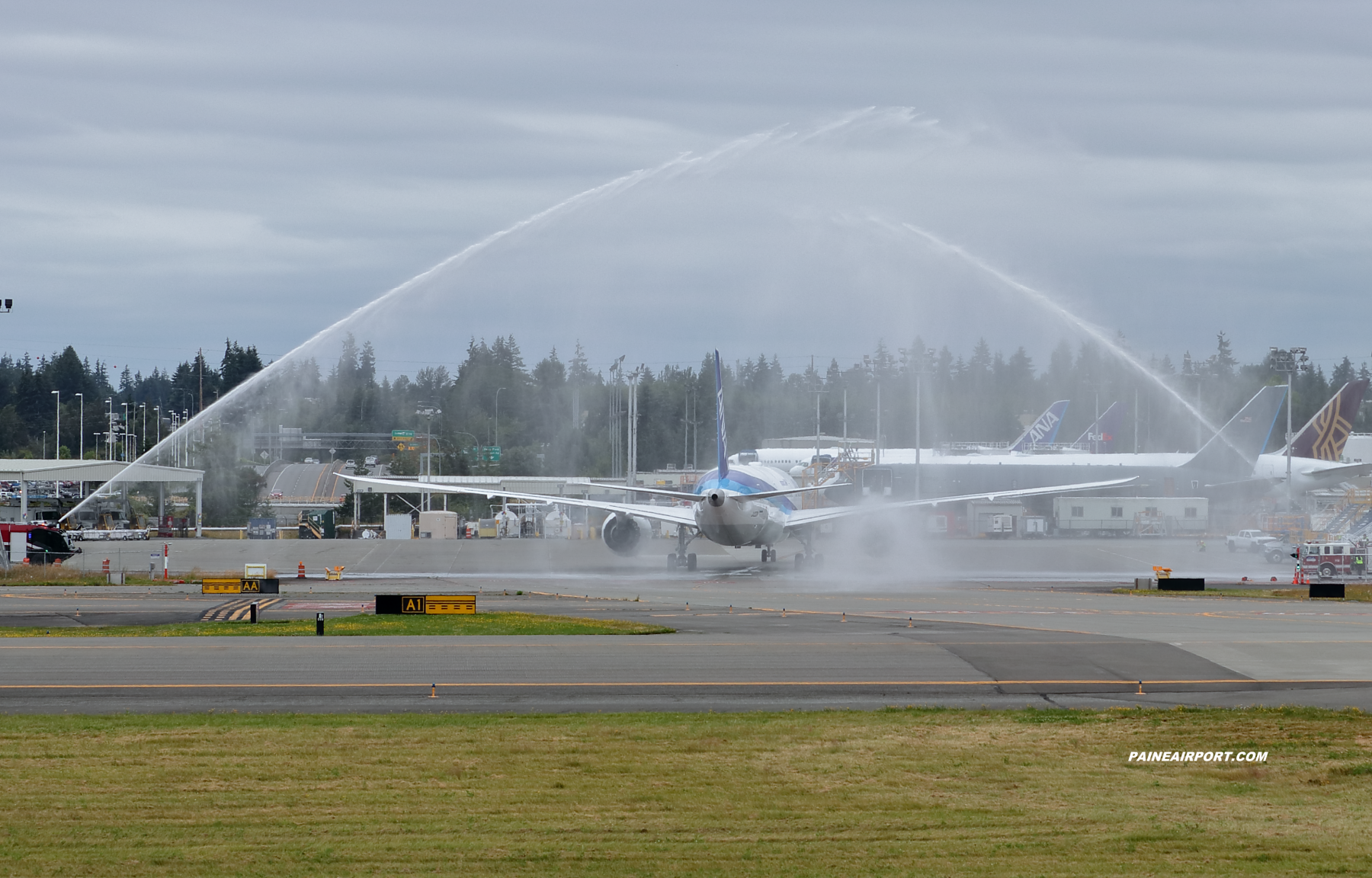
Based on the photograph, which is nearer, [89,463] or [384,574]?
[384,574]

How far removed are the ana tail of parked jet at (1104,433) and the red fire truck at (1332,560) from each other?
64858 mm

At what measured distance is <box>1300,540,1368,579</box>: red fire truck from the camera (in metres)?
63.7

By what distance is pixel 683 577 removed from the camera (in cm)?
6512

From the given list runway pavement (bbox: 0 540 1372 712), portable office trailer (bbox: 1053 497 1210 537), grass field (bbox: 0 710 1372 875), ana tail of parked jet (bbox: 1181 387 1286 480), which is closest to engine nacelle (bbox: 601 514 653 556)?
runway pavement (bbox: 0 540 1372 712)

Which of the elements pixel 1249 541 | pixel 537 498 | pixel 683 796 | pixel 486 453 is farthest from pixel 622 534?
pixel 683 796

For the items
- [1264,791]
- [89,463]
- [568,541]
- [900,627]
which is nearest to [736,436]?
[568,541]

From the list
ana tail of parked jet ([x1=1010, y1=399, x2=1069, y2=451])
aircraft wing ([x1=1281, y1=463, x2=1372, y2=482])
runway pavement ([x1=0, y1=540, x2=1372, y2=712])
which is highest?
ana tail of parked jet ([x1=1010, y1=399, x2=1069, y2=451])

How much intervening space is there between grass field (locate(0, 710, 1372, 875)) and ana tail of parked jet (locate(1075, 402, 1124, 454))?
11236cm

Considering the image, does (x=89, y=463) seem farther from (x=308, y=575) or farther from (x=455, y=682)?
(x=455, y=682)

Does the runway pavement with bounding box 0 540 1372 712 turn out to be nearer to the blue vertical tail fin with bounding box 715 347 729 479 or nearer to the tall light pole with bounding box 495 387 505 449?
the blue vertical tail fin with bounding box 715 347 729 479

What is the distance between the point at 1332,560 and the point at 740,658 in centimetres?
4574

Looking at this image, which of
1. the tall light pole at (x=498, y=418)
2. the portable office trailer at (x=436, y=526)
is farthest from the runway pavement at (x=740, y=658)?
the tall light pole at (x=498, y=418)

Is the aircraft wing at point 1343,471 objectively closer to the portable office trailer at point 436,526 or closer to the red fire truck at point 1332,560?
the red fire truck at point 1332,560

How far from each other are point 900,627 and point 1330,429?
7400 centimetres
